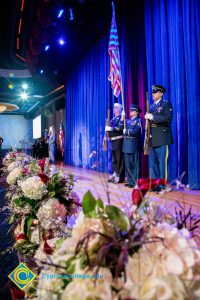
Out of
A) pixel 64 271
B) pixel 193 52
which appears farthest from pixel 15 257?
pixel 193 52

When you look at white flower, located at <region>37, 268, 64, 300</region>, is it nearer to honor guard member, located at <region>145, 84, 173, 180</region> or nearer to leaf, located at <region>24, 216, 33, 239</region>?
leaf, located at <region>24, 216, 33, 239</region>

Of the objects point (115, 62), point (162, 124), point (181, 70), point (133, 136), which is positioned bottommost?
point (133, 136)

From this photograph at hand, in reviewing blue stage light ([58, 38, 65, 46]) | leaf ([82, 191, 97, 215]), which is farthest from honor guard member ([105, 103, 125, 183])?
leaf ([82, 191, 97, 215])

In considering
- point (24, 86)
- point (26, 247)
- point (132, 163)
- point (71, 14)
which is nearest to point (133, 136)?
point (132, 163)

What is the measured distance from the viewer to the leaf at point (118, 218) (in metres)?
0.47

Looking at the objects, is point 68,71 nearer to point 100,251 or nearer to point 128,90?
point 128,90

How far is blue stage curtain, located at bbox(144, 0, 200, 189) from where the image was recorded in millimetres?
3420

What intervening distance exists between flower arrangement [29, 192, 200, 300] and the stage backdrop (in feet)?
10.2

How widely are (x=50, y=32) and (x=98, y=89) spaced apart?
176cm

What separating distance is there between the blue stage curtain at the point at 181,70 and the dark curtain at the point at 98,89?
2.27 feet

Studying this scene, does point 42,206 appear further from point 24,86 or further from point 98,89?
point 24,86

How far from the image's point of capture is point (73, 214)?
4.06 feet

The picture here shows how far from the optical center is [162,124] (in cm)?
331

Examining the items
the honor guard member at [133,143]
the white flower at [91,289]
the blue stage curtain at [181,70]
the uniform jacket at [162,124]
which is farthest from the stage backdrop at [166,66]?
the white flower at [91,289]
